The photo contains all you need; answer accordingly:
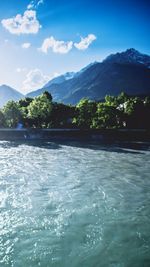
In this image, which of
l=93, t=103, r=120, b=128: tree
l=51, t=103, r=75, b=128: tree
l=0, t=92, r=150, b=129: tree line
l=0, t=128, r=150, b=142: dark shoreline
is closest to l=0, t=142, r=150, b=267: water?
l=0, t=128, r=150, b=142: dark shoreline

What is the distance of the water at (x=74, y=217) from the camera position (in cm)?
1669

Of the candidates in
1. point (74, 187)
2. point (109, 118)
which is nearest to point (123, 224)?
point (74, 187)

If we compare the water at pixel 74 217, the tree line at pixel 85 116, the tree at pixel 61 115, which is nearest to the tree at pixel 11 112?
the tree line at pixel 85 116

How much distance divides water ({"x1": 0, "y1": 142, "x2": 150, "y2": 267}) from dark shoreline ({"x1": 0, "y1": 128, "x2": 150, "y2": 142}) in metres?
43.0

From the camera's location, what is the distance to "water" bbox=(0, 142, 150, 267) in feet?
54.7

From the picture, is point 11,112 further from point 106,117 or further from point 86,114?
point 106,117

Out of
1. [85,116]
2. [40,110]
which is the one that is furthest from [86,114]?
[40,110]

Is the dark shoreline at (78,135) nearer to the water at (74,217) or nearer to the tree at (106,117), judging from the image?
the tree at (106,117)

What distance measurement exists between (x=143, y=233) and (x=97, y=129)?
6652 centimetres

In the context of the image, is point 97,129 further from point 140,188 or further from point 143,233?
point 143,233

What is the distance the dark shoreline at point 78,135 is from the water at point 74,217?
4296cm

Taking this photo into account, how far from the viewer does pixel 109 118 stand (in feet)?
298

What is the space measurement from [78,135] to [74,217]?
208 feet

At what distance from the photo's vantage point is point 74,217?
874 inches
